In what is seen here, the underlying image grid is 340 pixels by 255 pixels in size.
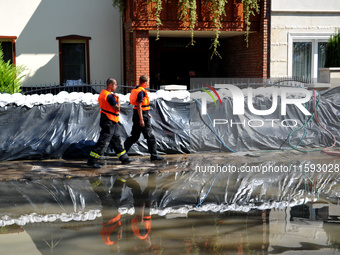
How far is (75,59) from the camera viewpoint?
59.3 feet

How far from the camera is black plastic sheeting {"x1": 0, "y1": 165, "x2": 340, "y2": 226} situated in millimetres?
7113

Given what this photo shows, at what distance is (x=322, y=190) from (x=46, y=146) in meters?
6.00

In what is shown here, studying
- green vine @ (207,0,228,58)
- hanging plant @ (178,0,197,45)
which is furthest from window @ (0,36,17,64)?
green vine @ (207,0,228,58)

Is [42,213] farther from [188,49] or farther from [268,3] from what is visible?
[188,49]

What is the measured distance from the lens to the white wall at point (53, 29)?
56.7 ft

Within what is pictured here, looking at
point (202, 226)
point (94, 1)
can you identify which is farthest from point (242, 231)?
point (94, 1)

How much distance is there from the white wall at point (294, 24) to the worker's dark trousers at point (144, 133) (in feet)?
24.6

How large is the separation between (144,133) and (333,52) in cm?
820

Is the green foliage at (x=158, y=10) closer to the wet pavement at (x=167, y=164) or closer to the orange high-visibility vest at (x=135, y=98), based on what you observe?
the orange high-visibility vest at (x=135, y=98)

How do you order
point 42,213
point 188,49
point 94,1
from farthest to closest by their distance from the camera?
point 188,49, point 94,1, point 42,213

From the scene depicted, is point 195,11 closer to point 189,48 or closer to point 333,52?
point 333,52

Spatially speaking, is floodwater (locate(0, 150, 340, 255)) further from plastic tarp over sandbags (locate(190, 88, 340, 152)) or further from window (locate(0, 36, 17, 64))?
window (locate(0, 36, 17, 64))

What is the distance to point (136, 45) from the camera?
637 inches

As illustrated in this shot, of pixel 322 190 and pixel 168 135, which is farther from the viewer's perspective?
pixel 168 135
